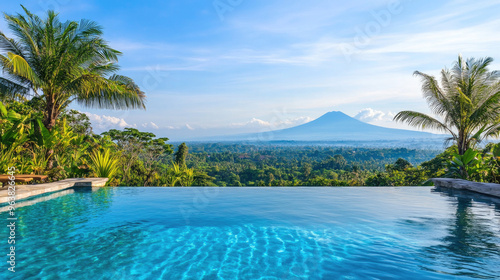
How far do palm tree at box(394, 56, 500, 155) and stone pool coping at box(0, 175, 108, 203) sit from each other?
1007cm

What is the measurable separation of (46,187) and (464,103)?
11598 mm

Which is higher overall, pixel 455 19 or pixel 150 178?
pixel 455 19

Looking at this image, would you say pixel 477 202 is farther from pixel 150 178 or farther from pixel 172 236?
pixel 150 178

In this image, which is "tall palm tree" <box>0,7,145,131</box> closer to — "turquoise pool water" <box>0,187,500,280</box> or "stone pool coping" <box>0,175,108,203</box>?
"stone pool coping" <box>0,175,108,203</box>

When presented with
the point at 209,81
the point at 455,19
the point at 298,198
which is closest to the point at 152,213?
the point at 298,198

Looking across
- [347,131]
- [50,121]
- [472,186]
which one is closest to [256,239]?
[472,186]

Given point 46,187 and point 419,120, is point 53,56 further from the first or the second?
point 419,120

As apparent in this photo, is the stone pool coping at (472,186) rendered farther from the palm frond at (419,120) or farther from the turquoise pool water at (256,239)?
the palm frond at (419,120)

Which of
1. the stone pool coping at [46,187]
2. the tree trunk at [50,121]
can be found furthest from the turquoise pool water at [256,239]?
the tree trunk at [50,121]

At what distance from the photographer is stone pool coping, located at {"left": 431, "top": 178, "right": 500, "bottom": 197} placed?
5968 mm

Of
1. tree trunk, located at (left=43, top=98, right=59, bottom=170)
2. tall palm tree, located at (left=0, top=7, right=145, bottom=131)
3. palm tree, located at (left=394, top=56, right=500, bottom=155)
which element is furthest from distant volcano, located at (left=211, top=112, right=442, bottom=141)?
tree trunk, located at (left=43, top=98, right=59, bottom=170)

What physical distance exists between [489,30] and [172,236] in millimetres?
9594

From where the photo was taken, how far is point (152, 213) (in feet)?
16.6

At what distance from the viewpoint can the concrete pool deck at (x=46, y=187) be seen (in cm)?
539
